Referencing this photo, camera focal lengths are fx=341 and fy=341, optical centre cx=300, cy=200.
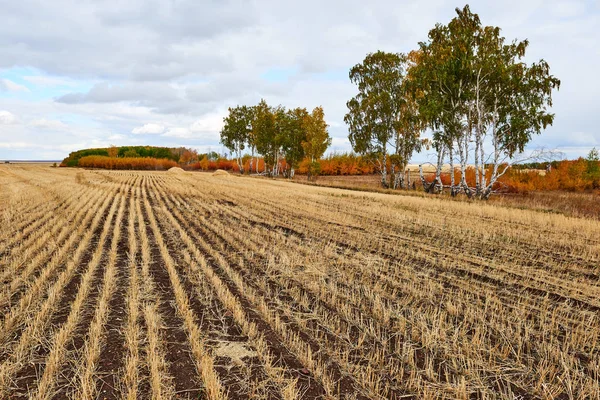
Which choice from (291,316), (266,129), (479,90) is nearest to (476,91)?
(479,90)

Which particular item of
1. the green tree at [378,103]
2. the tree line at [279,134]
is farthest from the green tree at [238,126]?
the green tree at [378,103]

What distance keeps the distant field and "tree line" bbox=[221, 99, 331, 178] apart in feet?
124

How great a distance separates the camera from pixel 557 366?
12.9 feet

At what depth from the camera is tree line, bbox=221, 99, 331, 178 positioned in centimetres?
4719

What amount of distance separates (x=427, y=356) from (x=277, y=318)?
1992 mm

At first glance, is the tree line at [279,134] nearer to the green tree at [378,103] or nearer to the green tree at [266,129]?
the green tree at [266,129]

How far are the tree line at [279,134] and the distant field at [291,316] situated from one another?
37.8 metres

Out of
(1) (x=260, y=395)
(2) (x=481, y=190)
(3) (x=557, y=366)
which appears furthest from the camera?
(2) (x=481, y=190)

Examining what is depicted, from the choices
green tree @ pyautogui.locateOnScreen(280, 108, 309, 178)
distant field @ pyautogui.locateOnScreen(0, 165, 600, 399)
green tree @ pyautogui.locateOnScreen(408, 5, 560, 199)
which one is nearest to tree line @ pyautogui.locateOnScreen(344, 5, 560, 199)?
green tree @ pyautogui.locateOnScreen(408, 5, 560, 199)

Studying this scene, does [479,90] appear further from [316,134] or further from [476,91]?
[316,134]

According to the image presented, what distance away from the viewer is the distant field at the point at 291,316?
138 inches

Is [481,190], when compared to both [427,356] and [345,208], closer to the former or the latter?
[345,208]

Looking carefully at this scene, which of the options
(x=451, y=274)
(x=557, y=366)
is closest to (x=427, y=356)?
(x=557, y=366)

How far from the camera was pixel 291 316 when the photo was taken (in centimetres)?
508
